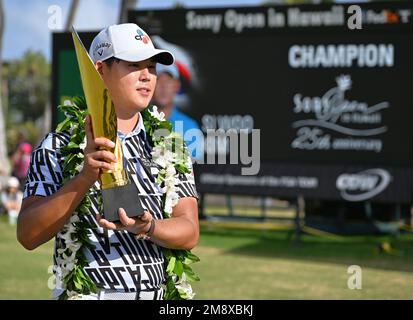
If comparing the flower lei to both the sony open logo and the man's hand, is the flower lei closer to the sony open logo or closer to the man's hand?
the man's hand

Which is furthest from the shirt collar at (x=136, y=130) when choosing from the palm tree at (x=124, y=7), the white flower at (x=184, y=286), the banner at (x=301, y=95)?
the palm tree at (x=124, y=7)

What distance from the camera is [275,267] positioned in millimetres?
12352

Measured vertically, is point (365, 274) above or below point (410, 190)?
below

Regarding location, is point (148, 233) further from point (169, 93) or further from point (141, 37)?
point (169, 93)

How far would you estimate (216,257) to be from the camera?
13.4 meters

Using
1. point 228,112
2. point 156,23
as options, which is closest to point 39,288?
point 228,112

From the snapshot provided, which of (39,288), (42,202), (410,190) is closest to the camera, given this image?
(42,202)

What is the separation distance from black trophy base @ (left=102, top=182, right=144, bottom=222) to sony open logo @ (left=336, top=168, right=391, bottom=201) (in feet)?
38.9

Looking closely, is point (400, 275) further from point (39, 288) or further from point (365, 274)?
point (39, 288)

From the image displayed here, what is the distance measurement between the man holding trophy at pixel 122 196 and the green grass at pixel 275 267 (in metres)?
6.03

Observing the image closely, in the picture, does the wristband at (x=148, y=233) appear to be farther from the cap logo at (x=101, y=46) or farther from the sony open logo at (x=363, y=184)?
the sony open logo at (x=363, y=184)

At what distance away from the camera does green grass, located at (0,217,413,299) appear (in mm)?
9945

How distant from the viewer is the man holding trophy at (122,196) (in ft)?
10.2

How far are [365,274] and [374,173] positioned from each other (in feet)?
10.8
